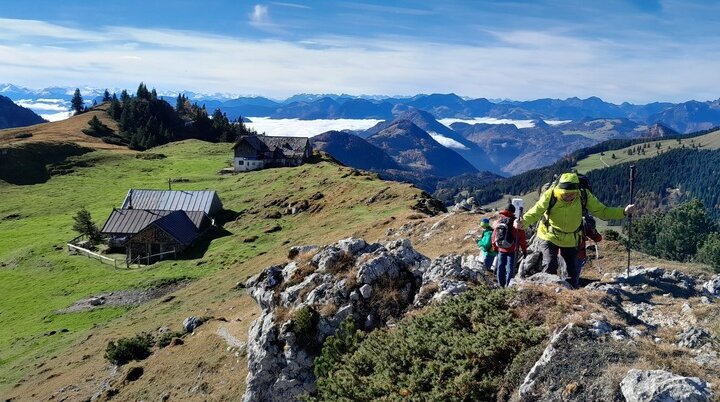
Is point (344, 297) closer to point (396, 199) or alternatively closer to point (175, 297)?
point (175, 297)

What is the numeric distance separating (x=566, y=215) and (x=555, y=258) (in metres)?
1.87

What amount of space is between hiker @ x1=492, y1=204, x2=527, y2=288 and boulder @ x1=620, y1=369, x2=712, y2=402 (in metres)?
6.80

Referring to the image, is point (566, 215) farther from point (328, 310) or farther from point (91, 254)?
point (91, 254)

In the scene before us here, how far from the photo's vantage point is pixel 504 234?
16922mm

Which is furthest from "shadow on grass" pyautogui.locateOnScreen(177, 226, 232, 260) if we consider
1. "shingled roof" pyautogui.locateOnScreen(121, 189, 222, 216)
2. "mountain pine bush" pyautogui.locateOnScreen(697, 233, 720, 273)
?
"mountain pine bush" pyautogui.locateOnScreen(697, 233, 720, 273)

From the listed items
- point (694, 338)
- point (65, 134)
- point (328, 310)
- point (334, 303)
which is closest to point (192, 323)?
point (334, 303)

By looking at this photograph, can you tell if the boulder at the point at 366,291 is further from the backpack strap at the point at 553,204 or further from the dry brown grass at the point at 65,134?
the dry brown grass at the point at 65,134

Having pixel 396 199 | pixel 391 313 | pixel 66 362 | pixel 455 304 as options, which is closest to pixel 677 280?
pixel 455 304

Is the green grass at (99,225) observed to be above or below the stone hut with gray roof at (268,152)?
below

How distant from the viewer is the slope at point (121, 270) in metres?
33.2

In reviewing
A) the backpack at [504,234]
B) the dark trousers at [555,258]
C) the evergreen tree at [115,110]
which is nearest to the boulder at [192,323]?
the backpack at [504,234]

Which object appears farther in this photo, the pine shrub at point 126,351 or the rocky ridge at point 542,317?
the pine shrub at point 126,351

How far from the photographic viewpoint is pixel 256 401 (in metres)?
17.5

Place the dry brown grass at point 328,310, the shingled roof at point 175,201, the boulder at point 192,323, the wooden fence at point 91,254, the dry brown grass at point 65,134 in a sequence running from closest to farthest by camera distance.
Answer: the dry brown grass at point 328,310
the boulder at point 192,323
the wooden fence at point 91,254
the shingled roof at point 175,201
the dry brown grass at point 65,134
